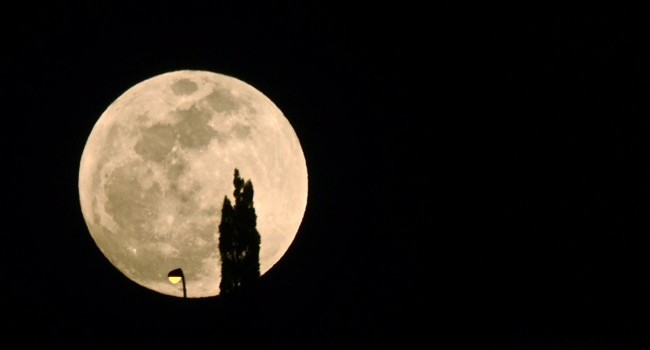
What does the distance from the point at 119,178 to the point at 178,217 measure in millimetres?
1924

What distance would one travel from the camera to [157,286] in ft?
54.1

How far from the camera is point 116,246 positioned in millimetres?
16391

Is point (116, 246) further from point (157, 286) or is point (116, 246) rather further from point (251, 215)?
point (251, 215)

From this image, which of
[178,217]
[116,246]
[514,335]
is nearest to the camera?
[178,217]

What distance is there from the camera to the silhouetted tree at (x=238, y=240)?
42.7 feet

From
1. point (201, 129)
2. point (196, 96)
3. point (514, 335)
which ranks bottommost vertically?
point (514, 335)

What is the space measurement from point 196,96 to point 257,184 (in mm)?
3123

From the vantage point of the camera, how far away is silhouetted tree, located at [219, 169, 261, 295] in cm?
1302

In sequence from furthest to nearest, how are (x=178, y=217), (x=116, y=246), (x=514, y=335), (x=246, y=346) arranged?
(x=514, y=335), (x=116, y=246), (x=178, y=217), (x=246, y=346)

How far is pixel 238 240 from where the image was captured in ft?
42.8

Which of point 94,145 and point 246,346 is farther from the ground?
point 94,145

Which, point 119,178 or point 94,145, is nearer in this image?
point 119,178

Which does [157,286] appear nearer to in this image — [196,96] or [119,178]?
[119,178]

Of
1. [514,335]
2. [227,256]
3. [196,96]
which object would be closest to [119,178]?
[196,96]
